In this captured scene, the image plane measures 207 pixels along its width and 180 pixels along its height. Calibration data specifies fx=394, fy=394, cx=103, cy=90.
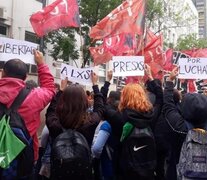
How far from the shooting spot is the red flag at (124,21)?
327 inches

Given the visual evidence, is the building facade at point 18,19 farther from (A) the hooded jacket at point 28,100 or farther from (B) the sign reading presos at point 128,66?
(A) the hooded jacket at point 28,100

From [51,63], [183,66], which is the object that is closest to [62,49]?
[51,63]

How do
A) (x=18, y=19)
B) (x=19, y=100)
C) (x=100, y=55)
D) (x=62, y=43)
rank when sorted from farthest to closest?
1. (x=18, y=19)
2. (x=62, y=43)
3. (x=100, y=55)
4. (x=19, y=100)

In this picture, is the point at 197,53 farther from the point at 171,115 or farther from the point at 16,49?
the point at 171,115

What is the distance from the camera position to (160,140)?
5082 mm

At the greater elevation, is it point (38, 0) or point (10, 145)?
point (38, 0)

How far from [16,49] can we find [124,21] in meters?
4.04

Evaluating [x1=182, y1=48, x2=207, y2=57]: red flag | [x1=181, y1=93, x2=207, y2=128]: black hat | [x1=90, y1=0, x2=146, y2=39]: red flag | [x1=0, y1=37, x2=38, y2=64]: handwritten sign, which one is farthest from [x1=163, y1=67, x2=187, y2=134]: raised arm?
[x1=182, y1=48, x2=207, y2=57]: red flag

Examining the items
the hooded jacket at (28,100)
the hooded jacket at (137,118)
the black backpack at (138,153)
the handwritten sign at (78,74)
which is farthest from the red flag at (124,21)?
the hooded jacket at (28,100)

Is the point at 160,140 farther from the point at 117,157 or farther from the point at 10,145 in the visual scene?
the point at 10,145

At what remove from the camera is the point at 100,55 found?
10211 mm

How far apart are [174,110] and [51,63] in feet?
42.5

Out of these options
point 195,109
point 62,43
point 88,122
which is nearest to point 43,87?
point 88,122

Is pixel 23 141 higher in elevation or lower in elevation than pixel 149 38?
lower
